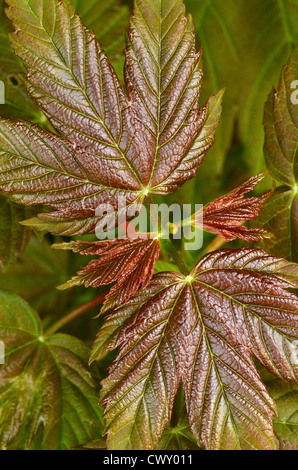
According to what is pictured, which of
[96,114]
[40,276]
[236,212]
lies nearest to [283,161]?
[236,212]

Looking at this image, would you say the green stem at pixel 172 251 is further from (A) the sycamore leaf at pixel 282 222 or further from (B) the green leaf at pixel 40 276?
(B) the green leaf at pixel 40 276

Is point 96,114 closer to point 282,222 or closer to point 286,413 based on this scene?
point 282,222

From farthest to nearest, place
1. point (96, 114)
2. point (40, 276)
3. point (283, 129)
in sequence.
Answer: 1. point (40, 276)
2. point (283, 129)
3. point (96, 114)

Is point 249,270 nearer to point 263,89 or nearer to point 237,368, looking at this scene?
point 237,368

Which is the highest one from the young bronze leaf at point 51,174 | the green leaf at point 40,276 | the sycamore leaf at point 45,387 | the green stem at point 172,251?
the young bronze leaf at point 51,174

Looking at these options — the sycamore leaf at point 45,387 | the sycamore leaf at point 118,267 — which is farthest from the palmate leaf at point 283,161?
the sycamore leaf at point 45,387

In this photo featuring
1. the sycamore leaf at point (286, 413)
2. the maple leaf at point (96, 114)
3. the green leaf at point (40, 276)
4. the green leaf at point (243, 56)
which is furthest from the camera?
the green leaf at point (40, 276)

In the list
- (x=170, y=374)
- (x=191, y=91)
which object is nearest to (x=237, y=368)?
(x=170, y=374)
